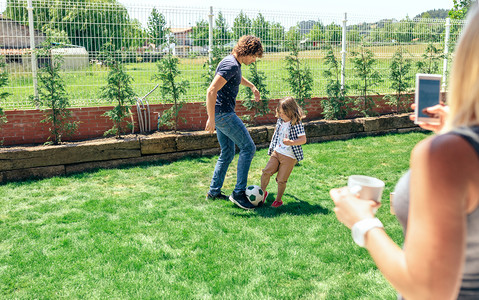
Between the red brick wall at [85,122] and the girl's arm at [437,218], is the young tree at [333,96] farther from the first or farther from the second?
the girl's arm at [437,218]

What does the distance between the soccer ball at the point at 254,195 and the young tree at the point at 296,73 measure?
4593mm

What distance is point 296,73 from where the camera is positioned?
32.7 ft

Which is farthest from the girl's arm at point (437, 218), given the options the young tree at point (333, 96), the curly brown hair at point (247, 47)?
the young tree at point (333, 96)

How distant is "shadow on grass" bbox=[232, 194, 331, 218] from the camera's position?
550cm

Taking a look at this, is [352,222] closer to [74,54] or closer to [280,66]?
[74,54]

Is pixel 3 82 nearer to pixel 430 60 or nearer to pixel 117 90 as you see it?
pixel 117 90

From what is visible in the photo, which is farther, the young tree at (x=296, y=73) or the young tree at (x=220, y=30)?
the young tree at (x=296, y=73)

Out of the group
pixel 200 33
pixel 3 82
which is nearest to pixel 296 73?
pixel 200 33

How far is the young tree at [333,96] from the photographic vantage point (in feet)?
33.6

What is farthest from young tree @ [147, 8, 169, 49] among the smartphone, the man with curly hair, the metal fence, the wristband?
the wristband

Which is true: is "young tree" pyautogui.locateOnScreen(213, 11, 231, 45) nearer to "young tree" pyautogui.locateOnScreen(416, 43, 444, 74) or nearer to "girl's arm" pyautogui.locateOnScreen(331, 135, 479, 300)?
"young tree" pyautogui.locateOnScreen(416, 43, 444, 74)

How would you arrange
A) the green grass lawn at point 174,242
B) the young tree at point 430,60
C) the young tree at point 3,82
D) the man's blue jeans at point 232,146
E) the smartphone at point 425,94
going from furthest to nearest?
the young tree at point 430,60 < the young tree at point 3,82 < the man's blue jeans at point 232,146 < the green grass lawn at point 174,242 < the smartphone at point 425,94

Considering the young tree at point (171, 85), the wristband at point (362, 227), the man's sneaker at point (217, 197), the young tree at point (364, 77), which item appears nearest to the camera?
the wristband at point (362, 227)

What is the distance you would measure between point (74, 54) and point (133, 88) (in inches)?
49.0
